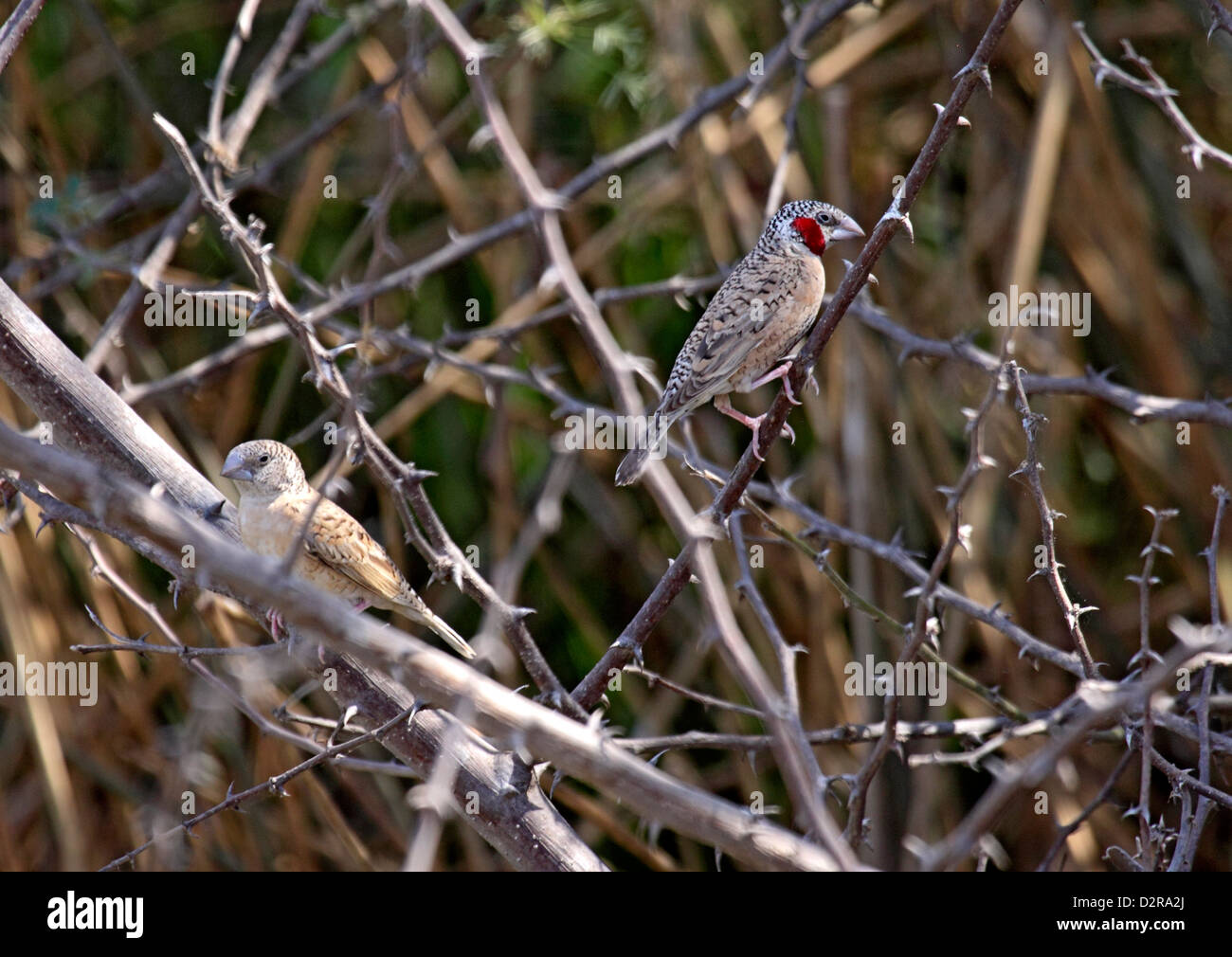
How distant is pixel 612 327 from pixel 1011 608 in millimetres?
1997

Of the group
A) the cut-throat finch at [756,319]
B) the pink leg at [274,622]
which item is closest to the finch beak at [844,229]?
the cut-throat finch at [756,319]

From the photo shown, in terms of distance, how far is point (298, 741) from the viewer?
2.48 metres

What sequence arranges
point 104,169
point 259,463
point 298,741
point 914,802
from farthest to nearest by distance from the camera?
point 104,169
point 914,802
point 259,463
point 298,741

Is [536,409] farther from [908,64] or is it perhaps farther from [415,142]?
[908,64]

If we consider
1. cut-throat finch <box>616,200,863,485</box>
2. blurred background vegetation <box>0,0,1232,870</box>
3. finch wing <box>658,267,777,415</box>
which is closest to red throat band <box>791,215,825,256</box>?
cut-throat finch <box>616,200,863,485</box>

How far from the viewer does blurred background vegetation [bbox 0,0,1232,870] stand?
177 inches

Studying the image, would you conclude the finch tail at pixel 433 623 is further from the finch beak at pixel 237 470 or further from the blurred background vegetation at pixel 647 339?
the blurred background vegetation at pixel 647 339

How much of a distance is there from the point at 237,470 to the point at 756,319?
62.0 inches

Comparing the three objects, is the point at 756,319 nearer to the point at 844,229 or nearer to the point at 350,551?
the point at 844,229

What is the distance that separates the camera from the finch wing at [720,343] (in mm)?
3439

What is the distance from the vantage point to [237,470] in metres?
3.30

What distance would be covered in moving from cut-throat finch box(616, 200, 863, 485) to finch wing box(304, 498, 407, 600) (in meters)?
0.75

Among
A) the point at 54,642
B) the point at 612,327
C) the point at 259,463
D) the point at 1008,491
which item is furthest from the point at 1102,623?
the point at 54,642

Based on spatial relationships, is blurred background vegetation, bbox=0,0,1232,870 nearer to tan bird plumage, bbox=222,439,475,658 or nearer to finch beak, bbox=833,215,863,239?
finch beak, bbox=833,215,863,239
